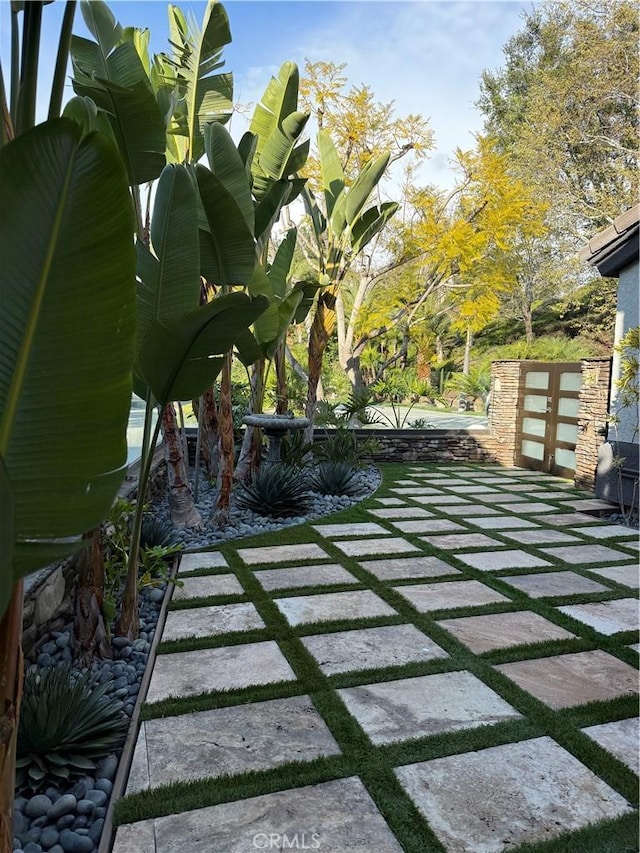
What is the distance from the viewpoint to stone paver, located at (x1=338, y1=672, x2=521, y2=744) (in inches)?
84.0

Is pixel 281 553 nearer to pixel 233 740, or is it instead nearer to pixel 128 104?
pixel 233 740

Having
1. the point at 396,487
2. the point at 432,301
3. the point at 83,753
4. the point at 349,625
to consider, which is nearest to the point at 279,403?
the point at 396,487

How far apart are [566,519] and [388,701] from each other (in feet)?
13.1

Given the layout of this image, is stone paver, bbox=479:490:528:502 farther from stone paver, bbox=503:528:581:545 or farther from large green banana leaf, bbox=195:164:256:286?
large green banana leaf, bbox=195:164:256:286

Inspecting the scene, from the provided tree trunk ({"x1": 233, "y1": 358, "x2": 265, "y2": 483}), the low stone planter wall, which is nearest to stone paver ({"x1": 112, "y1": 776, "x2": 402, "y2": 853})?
tree trunk ({"x1": 233, "y1": 358, "x2": 265, "y2": 483})

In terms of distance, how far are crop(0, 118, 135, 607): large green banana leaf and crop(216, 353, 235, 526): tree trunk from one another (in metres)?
3.51

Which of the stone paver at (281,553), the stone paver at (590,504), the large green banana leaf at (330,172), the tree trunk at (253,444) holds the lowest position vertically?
the stone paver at (281,553)

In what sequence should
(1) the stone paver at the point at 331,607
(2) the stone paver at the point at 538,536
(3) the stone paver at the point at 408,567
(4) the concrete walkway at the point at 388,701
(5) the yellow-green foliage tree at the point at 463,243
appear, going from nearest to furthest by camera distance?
(4) the concrete walkway at the point at 388,701 → (1) the stone paver at the point at 331,607 → (3) the stone paver at the point at 408,567 → (2) the stone paver at the point at 538,536 → (5) the yellow-green foliage tree at the point at 463,243

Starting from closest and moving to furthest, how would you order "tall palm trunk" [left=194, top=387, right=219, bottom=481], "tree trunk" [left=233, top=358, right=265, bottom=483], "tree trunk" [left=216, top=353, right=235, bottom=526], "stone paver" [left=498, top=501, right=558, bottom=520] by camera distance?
"tree trunk" [left=216, top=353, right=235, bottom=526], "tall palm trunk" [left=194, top=387, right=219, bottom=481], "tree trunk" [left=233, top=358, right=265, bottom=483], "stone paver" [left=498, top=501, right=558, bottom=520]

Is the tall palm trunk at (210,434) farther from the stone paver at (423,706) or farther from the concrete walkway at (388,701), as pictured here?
the stone paver at (423,706)

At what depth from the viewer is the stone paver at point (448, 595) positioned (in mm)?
3338

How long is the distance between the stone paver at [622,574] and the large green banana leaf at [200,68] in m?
4.33

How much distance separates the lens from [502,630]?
303 cm

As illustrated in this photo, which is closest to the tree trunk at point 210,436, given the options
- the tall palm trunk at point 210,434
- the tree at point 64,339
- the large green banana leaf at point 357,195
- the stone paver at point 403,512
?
the tall palm trunk at point 210,434
